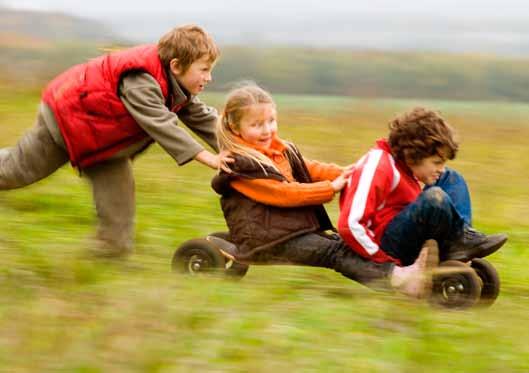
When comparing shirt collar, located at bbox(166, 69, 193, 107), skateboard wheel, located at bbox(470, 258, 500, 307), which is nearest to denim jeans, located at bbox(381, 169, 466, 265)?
skateboard wheel, located at bbox(470, 258, 500, 307)

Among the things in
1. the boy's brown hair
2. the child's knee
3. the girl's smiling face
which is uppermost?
the boy's brown hair

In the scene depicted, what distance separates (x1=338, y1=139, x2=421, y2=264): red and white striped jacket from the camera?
5238 millimetres

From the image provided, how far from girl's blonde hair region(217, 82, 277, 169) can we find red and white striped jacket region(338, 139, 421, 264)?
0.41 meters

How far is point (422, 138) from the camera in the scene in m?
5.21

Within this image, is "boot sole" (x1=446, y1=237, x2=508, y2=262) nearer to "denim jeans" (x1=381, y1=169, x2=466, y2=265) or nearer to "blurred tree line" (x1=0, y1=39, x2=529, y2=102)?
"denim jeans" (x1=381, y1=169, x2=466, y2=265)

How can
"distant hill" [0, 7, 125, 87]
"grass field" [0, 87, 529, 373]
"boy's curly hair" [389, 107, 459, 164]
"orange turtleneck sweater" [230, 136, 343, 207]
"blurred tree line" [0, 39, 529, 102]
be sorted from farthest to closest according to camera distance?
"blurred tree line" [0, 39, 529, 102] → "distant hill" [0, 7, 125, 87] → "orange turtleneck sweater" [230, 136, 343, 207] → "boy's curly hair" [389, 107, 459, 164] → "grass field" [0, 87, 529, 373]

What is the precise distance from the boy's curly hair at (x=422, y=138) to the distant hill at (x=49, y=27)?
8197 mm

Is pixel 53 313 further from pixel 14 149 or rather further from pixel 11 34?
pixel 11 34

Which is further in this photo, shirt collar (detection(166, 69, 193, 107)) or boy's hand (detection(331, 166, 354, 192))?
shirt collar (detection(166, 69, 193, 107))

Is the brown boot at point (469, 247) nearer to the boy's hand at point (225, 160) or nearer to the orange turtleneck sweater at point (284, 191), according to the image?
the orange turtleneck sweater at point (284, 191)

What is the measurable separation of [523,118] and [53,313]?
878 centimetres

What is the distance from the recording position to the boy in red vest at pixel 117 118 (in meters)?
5.47

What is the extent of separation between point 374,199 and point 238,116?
73 centimetres

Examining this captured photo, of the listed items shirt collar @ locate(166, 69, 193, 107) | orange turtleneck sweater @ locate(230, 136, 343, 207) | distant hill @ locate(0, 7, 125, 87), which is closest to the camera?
orange turtleneck sweater @ locate(230, 136, 343, 207)
